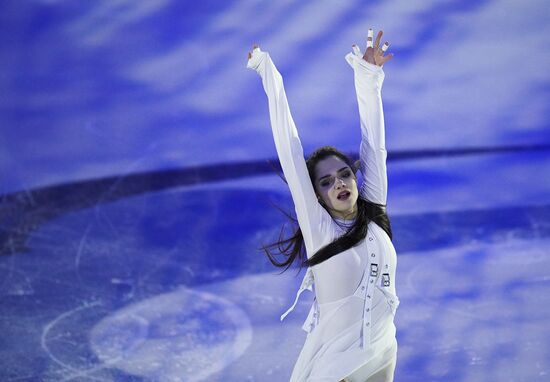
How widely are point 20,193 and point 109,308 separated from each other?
171 cm

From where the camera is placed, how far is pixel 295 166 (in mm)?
2586

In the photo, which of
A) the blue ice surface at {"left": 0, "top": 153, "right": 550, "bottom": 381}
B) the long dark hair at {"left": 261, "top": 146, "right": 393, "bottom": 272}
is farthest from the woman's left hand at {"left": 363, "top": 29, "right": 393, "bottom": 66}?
the blue ice surface at {"left": 0, "top": 153, "right": 550, "bottom": 381}

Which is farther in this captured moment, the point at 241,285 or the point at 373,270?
the point at 241,285

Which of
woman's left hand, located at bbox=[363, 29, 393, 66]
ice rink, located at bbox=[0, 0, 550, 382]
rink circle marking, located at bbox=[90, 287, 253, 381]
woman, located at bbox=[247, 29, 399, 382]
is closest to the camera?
woman, located at bbox=[247, 29, 399, 382]

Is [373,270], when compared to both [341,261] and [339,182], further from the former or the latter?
[339,182]

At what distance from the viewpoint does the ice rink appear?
432 centimetres

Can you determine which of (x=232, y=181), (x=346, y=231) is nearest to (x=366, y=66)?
(x=346, y=231)

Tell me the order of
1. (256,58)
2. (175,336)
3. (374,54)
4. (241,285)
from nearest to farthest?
1. (256,58)
2. (374,54)
3. (175,336)
4. (241,285)

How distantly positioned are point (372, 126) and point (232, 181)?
367cm

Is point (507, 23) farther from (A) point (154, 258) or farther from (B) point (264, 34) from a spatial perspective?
(A) point (154, 258)

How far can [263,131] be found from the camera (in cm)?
673

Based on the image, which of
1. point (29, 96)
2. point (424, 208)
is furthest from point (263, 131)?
point (29, 96)

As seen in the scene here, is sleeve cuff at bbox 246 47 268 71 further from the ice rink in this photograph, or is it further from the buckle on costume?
the ice rink

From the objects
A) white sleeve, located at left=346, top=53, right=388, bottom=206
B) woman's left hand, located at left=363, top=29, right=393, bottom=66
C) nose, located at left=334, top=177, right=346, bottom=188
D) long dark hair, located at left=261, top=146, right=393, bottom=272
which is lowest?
long dark hair, located at left=261, top=146, right=393, bottom=272
